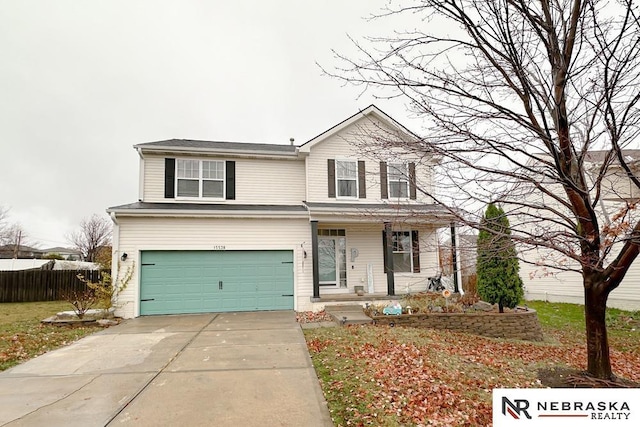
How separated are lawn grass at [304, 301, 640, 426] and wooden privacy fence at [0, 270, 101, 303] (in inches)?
561

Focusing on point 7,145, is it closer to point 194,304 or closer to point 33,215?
point 194,304

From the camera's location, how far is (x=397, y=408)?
3812 mm

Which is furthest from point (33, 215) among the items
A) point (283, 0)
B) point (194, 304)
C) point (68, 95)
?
point (283, 0)

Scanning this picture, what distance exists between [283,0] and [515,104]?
4217 millimetres

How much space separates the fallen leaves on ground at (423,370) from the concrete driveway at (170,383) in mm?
404

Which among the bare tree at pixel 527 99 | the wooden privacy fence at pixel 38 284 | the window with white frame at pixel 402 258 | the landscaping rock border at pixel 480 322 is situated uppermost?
the bare tree at pixel 527 99

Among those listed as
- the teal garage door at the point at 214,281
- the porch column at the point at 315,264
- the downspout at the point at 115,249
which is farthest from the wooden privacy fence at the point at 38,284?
the porch column at the point at 315,264

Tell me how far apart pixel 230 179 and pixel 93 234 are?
109 ft

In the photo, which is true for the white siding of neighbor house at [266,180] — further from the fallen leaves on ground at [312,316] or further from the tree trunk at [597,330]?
the tree trunk at [597,330]

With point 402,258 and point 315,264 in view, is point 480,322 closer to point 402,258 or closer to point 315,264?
point 402,258

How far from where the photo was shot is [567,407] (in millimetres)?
2346

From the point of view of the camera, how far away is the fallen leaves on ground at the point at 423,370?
3.76 meters

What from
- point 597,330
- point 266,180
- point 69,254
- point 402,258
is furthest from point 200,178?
point 69,254

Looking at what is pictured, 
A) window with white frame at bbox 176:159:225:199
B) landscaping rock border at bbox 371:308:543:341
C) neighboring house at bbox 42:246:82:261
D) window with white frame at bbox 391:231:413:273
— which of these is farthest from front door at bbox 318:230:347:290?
neighboring house at bbox 42:246:82:261
